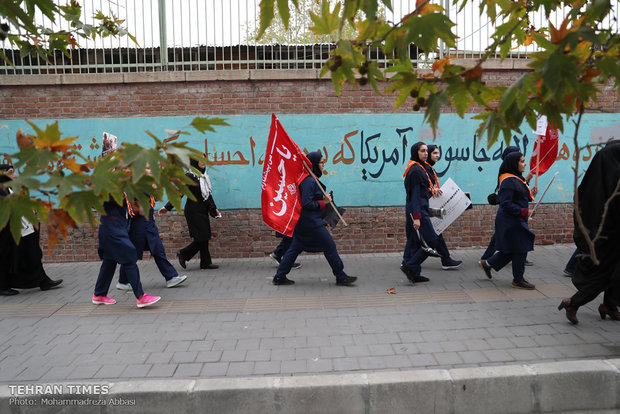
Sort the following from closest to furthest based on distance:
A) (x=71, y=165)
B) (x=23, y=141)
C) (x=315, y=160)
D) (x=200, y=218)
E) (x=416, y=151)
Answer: (x=23, y=141) → (x=71, y=165) → (x=315, y=160) → (x=416, y=151) → (x=200, y=218)

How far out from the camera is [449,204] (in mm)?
7086

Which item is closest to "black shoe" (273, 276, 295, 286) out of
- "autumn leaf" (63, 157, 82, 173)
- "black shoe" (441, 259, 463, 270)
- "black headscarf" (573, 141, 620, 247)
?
"black shoe" (441, 259, 463, 270)

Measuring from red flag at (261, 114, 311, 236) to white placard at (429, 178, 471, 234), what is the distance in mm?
2014

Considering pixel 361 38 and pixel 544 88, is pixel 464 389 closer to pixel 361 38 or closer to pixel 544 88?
pixel 544 88

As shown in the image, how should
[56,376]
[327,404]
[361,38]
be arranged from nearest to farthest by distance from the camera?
[361,38], [327,404], [56,376]

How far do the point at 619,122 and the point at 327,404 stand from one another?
27.0 feet

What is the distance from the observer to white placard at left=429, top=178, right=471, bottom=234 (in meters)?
7.04

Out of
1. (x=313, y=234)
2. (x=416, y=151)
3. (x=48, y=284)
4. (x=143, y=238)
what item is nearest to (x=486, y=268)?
(x=416, y=151)

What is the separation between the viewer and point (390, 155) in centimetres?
860

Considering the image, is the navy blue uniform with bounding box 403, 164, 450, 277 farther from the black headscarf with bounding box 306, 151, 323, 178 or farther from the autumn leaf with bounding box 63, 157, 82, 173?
the autumn leaf with bounding box 63, 157, 82, 173

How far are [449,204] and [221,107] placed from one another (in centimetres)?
416

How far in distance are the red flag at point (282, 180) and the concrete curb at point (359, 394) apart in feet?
10.2

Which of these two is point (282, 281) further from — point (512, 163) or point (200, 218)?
point (512, 163)

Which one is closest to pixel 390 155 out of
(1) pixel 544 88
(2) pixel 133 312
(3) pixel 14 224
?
(2) pixel 133 312
